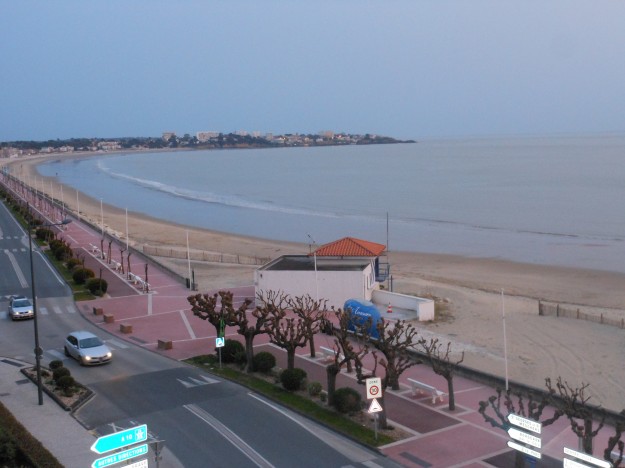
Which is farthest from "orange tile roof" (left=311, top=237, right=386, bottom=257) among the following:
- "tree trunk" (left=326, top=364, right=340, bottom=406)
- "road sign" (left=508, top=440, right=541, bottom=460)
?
"road sign" (left=508, top=440, right=541, bottom=460)

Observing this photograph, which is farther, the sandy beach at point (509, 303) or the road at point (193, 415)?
the sandy beach at point (509, 303)

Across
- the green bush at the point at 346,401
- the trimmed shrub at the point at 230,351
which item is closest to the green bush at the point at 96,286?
the trimmed shrub at the point at 230,351

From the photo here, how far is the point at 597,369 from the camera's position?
23.7 metres

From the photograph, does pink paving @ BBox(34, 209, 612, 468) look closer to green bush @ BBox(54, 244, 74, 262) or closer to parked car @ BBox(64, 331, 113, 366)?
parked car @ BBox(64, 331, 113, 366)

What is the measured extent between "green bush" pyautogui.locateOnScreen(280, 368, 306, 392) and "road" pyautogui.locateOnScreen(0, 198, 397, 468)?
0.84 m

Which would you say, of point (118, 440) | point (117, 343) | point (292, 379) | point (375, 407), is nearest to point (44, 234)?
point (117, 343)

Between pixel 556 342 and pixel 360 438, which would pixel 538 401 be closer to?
pixel 360 438

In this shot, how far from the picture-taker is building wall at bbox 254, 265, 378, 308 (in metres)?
30.9

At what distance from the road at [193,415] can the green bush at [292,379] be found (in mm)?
840

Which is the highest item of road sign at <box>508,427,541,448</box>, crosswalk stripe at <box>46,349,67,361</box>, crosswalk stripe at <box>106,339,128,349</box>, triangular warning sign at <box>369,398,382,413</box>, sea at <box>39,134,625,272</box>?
road sign at <box>508,427,541,448</box>

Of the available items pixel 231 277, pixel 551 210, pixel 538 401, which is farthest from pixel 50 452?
pixel 551 210

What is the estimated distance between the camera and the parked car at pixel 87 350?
906 inches

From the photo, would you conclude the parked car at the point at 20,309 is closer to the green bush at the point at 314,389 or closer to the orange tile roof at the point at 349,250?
the orange tile roof at the point at 349,250

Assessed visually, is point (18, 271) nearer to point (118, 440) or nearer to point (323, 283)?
point (323, 283)
